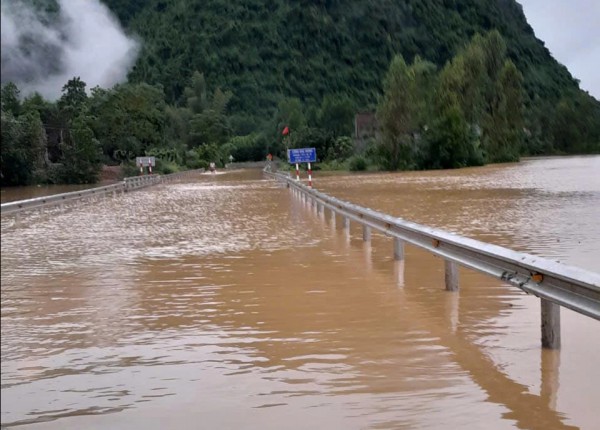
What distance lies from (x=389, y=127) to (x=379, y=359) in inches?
2996

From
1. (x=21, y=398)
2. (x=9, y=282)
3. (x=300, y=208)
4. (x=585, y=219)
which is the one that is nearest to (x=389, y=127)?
(x=300, y=208)

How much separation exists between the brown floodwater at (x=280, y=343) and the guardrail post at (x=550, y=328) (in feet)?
0.41

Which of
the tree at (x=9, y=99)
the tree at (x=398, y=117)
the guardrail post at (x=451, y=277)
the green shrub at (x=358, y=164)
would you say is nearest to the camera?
the tree at (x=9, y=99)

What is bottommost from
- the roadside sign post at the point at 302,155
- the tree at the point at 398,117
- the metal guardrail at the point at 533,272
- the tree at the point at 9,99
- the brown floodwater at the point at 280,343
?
the brown floodwater at the point at 280,343

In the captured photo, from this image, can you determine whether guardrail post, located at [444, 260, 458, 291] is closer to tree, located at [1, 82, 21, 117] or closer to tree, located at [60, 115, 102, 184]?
tree, located at [60, 115, 102, 184]

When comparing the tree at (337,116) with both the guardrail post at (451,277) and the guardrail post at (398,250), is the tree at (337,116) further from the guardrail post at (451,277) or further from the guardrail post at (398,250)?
the guardrail post at (451,277)

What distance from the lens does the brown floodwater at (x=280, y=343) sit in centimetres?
515

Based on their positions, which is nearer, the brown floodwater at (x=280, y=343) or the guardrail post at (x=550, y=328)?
the brown floodwater at (x=280, y=343)

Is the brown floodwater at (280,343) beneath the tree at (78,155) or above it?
beneath

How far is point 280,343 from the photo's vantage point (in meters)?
7.31

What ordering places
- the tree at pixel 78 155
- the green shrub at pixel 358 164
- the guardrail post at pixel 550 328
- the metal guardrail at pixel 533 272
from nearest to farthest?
the tree at pixel 78 155
the metal guardrail at pixel 533 272
the guardrail post at pixel 550 328
the green shrub at pixel 358 164

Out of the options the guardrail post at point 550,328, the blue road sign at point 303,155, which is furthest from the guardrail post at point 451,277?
the blue road sign at point 303,155

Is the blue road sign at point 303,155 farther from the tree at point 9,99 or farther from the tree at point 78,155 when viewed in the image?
the tree at point 9,99

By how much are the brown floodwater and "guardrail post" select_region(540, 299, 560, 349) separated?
0.12 metres
